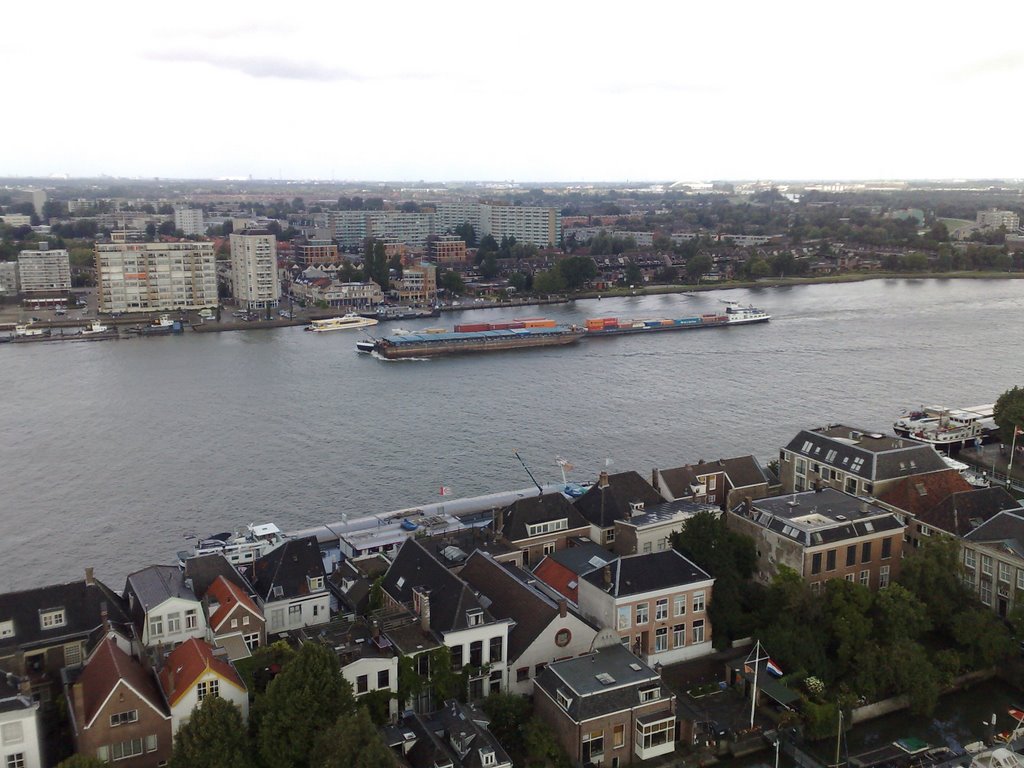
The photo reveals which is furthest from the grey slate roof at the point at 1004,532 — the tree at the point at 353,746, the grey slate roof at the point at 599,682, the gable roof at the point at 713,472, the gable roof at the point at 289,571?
the gable roof at the point at 289,571

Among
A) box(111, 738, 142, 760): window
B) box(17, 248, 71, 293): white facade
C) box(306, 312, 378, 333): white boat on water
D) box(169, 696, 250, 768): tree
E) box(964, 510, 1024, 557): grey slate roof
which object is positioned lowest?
box(306, 312, 378, 333): white boat on water

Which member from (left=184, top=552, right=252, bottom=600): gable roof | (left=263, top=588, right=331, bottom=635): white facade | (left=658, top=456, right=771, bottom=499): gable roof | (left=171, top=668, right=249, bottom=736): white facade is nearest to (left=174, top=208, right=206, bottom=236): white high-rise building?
(left=658, top=456, right=771, bottom=499): gable roof

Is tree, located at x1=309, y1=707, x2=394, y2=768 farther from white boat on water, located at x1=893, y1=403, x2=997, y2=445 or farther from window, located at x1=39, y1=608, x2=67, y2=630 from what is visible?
white boat on water, located at x1=893, y1=403, x2=997, y2=445

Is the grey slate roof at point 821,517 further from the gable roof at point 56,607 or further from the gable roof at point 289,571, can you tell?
the gable roof at point 56,607

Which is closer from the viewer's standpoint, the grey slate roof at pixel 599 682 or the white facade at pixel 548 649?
the grey slate roof at pixel 599 682

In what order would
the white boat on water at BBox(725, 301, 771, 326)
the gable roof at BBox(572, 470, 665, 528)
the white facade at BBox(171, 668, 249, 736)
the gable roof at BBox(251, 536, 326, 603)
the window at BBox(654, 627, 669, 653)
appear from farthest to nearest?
the white boat on water at BBox(725, 301, 771, 326), the gable roof at BBox(572, 470, 665, 528), the gable roof at BBox(251, 536, 326, 603), the window at BBox(654, 627, 669, 653), the white facade at BBox(171, 668, 249, 736)
